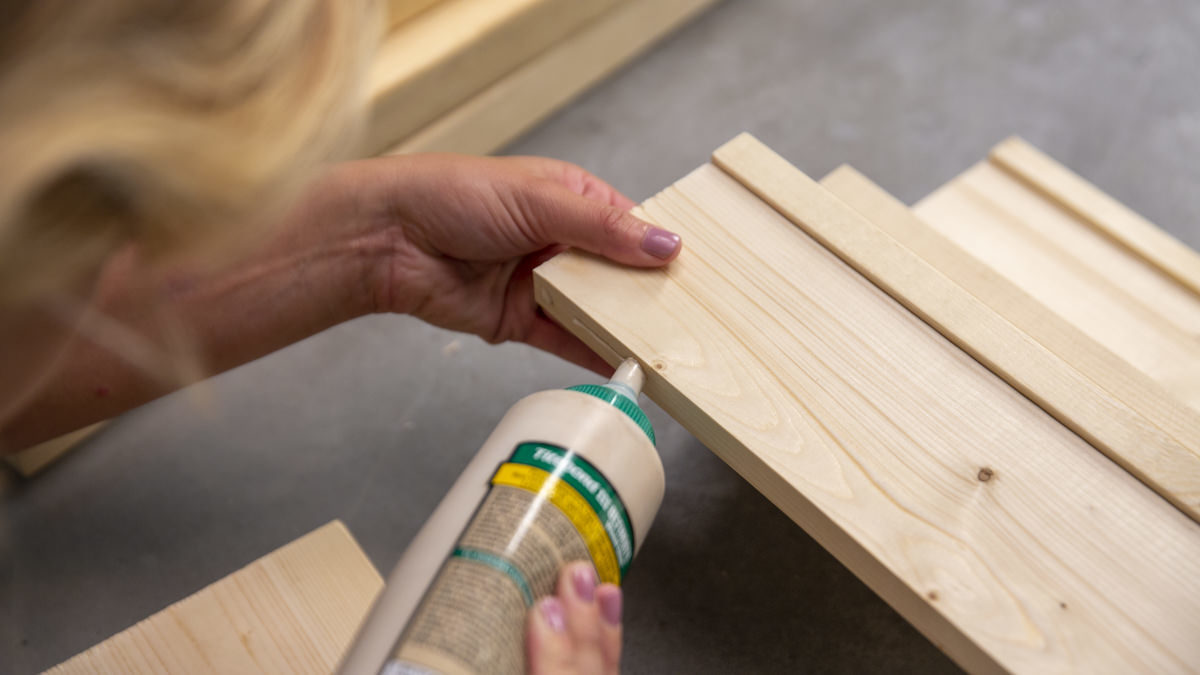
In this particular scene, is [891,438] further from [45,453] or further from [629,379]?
[45,453]

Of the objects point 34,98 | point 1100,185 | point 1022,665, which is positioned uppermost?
point 34,98

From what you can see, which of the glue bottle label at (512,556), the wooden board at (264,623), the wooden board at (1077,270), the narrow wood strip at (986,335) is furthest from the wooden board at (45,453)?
the wooden board at (1077,270)

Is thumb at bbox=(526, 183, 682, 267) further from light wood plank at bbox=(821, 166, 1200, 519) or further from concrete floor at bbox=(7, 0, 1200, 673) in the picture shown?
concrete floor at bbox=(7, 0, 1200, 673)

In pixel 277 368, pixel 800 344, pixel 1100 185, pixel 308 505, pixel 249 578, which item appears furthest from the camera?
pixel 1100 185

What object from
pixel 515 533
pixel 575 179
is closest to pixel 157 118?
pixel 515 533

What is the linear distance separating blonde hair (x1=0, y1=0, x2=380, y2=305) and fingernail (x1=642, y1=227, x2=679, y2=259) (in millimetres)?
314

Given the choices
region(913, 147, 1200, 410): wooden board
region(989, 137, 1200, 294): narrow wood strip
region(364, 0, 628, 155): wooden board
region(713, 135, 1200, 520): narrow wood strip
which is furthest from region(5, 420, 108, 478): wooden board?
region(989, 137, 1200, 294): narrow wood strip

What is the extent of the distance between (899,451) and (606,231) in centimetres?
32

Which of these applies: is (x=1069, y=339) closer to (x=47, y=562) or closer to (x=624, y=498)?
(x=624, y=498)

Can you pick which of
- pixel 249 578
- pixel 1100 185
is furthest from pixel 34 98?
pixel 1100 185

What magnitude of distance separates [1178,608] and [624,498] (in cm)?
40

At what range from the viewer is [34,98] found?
15.6 inches

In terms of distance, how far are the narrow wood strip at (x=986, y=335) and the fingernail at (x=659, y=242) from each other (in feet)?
0.40

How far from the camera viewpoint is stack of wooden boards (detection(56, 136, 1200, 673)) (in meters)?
0.60
